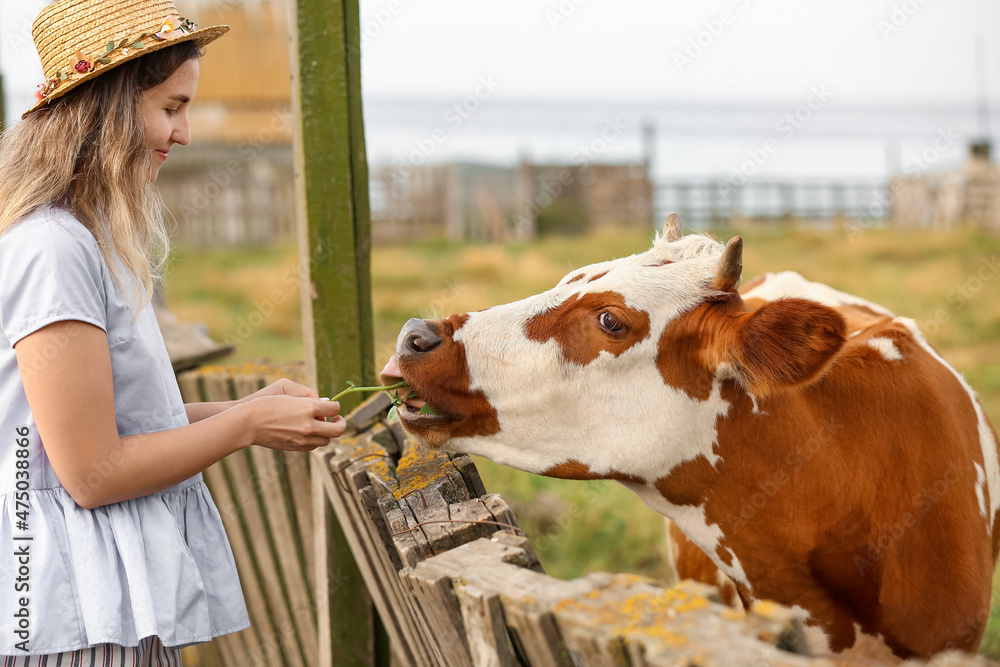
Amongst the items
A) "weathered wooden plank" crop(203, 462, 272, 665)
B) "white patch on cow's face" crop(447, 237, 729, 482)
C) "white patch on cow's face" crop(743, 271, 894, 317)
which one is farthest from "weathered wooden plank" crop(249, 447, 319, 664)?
"white patch on cow's face" crop(743, 271, 894, 317)

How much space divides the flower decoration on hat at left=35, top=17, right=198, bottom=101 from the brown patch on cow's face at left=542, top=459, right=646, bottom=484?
1346mm

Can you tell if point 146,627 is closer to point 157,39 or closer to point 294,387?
point 294,387

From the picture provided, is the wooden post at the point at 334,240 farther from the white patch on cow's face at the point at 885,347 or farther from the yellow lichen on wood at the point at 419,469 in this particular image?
the white patch on cow's face at the point at 885,347

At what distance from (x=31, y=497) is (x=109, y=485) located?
186 mm

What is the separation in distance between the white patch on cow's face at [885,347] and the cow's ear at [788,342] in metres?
0.58

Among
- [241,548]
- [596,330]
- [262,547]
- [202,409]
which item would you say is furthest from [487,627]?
[241,548]

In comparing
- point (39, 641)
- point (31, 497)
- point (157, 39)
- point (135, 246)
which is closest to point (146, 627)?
point (39, 641)

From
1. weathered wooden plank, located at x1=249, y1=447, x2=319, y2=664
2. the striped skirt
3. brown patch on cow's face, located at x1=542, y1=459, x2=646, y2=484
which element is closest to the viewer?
the striped skirt

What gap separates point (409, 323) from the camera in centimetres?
212

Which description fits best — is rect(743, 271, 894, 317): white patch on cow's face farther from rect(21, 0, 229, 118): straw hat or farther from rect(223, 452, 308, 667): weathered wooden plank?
rect(21, 0, 229, 118): straw hat

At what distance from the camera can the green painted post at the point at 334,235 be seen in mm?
2617

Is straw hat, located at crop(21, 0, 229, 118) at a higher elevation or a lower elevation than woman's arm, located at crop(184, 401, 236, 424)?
higher

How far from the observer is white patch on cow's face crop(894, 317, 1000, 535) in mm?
2445

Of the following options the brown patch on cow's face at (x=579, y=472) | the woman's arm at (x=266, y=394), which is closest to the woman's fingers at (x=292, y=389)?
the woman's arm at (x=266, y=394)
